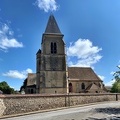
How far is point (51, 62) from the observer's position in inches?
2115

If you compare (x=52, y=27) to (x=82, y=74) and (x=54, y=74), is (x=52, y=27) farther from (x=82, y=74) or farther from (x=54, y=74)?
(x=82, y=74)

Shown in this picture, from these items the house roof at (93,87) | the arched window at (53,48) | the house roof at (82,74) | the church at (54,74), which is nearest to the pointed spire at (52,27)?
the church at (54,74)

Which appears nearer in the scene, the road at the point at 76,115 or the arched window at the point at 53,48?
the road at the point at 76,115

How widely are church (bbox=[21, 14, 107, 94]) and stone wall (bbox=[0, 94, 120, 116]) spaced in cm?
1633

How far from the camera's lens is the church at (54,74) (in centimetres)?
5228

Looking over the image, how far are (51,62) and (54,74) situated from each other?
299 cm

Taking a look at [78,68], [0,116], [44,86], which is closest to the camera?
[0,116]

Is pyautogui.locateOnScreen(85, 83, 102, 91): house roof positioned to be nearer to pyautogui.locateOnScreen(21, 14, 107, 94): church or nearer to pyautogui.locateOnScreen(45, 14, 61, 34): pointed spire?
pyautogui.locateOnScreen(21, 14, 107, 94): church

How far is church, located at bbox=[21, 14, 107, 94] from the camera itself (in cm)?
5228

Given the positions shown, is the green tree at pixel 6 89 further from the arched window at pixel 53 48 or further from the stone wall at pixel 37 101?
the stone wall at pixel 37 101

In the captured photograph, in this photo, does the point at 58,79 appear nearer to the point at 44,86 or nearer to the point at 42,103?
the point at 44,86

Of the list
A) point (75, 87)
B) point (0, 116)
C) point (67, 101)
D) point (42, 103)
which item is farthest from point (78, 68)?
point (0, 116)

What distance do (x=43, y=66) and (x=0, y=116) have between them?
102 ft

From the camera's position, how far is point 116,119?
19016 millimetres
